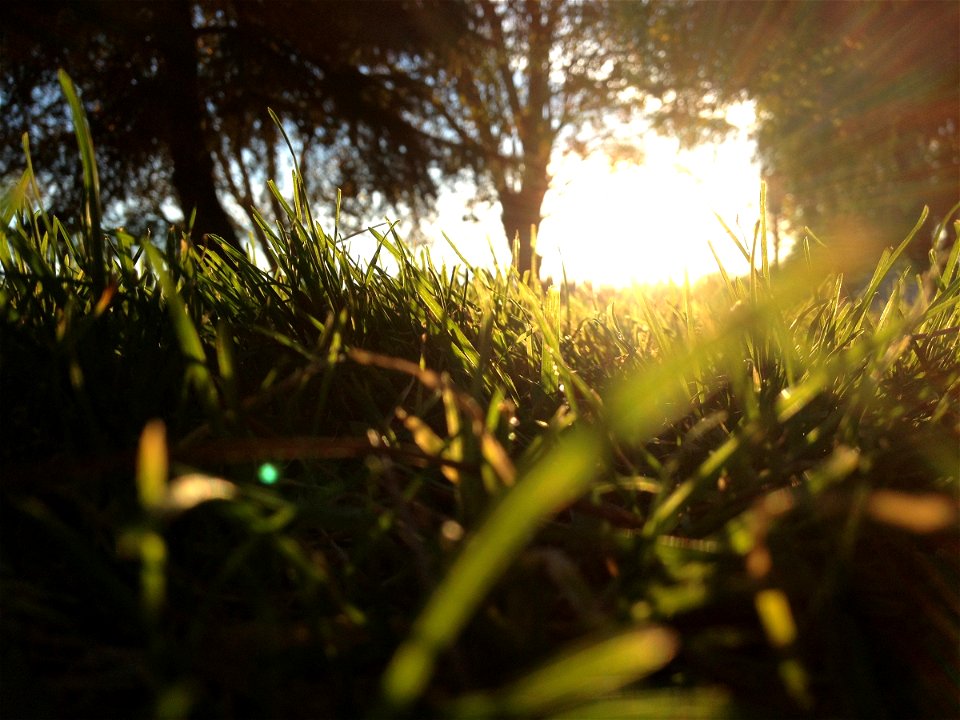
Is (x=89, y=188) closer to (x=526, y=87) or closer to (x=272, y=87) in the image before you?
(x=272, y=87)

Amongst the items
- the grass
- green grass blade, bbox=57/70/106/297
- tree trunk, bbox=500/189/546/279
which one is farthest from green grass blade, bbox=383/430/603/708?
tree trunk, bbox=500/189/546/279

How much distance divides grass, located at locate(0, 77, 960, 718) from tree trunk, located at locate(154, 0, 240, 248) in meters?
7.52

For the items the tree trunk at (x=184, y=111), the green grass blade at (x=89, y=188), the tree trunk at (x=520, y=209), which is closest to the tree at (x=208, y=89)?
the tree trunk at (x=184, y=111)

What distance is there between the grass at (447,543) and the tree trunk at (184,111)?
296 inches

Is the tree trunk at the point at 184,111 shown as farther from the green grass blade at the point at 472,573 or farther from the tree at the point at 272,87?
the green grass blade at the point at 472,573

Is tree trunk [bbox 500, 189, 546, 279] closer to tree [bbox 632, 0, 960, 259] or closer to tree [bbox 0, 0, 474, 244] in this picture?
tree [bbox 0, 0, 474, 244]

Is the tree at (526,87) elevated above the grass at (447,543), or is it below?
above

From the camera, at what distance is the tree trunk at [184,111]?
764 centimetres

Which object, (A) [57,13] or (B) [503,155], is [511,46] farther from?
(A) [57,13]

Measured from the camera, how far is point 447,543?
1.38ft

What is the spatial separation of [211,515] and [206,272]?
543 millimetres

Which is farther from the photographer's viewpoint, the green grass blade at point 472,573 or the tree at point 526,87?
the tree at point 526,87

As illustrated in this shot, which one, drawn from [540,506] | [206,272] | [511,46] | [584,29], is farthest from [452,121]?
[540,506]

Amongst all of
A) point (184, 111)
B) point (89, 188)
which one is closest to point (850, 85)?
point (184, 111)
